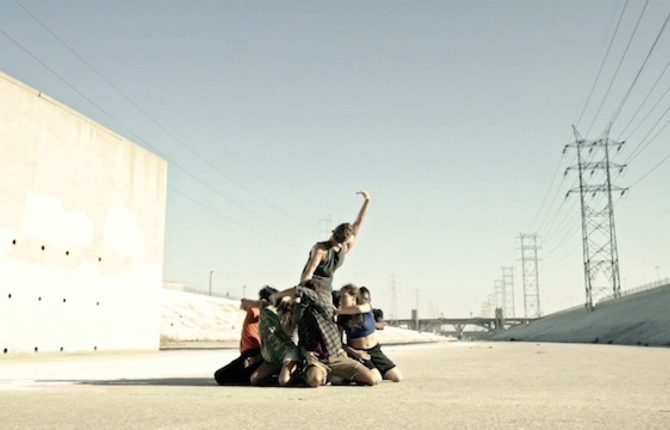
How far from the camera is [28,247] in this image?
16391mm

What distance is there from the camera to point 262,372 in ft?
26.4

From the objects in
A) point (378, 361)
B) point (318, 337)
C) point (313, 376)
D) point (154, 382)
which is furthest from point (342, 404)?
point (154, 382)

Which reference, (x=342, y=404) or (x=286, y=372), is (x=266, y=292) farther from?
(x=342, y=404)

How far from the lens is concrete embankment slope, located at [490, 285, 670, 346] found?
32.4 metres

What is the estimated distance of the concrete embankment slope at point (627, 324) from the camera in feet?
106

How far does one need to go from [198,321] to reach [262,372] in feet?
124

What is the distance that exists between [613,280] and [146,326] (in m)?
45.5

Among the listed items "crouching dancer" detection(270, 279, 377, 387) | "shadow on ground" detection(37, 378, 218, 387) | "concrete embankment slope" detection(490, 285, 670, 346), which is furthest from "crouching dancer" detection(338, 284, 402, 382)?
"concrete embankment slope" detection(490, 285, 670, 346)

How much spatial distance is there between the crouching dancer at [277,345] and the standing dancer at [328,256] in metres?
0.51

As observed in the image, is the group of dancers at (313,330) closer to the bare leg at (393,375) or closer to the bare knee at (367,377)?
the bare knee at (367,377)

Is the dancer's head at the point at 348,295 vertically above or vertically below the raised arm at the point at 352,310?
above

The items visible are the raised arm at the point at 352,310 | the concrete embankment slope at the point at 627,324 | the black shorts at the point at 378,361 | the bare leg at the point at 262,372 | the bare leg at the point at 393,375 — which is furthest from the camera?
the concrete embankment slope at the point at 627,324

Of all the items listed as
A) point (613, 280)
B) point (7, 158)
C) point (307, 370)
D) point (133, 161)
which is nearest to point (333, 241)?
point (307, 370)

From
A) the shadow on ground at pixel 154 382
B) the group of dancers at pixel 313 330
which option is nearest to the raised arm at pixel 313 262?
the group of dancers at pixel 313 330
